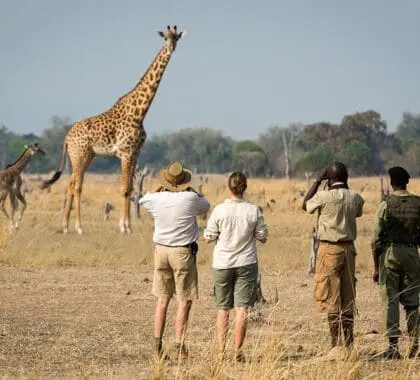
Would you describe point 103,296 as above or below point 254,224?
below

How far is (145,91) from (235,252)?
40.5 ft

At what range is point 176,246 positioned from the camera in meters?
8.21

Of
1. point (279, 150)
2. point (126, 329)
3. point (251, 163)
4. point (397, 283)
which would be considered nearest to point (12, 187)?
point (126, 329)

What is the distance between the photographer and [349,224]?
27.2ft

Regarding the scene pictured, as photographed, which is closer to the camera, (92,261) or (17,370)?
(17,370)

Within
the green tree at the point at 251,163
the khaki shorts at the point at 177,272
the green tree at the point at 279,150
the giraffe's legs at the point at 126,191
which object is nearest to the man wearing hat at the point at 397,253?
the khaki shorts at the point at 177,272

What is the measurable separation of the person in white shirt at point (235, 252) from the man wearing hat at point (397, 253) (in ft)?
3.17

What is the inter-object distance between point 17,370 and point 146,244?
947 centimetres

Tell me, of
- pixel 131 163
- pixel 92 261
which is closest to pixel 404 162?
pixel 131 163

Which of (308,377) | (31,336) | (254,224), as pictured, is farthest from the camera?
(31,336)

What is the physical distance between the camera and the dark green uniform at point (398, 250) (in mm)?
8406

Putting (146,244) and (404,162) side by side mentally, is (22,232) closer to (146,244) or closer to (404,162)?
(146,244)

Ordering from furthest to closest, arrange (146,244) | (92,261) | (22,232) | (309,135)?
(309,135), (22,232), (146,244), (92,261)

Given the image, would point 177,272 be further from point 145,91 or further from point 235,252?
point 145,91
